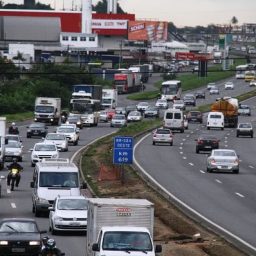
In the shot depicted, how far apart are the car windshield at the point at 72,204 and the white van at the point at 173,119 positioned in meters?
60.8

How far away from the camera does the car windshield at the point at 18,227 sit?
92.4ft

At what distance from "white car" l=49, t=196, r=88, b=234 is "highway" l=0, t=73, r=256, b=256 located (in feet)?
0.90

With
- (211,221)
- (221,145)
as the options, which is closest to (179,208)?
(211,221)

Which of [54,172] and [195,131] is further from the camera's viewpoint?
[195,131]

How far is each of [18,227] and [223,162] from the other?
3315cm

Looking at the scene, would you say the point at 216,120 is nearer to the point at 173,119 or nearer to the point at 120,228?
the point at 173,119

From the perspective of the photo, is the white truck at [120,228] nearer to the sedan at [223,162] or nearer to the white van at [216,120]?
the sedan at [223,162]

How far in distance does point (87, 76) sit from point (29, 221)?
128527 mm

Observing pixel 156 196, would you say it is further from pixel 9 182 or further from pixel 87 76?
pixel 87 76

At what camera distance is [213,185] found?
53.0 meters

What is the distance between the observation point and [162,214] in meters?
39.6

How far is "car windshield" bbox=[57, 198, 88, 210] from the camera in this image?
3497 centimetres

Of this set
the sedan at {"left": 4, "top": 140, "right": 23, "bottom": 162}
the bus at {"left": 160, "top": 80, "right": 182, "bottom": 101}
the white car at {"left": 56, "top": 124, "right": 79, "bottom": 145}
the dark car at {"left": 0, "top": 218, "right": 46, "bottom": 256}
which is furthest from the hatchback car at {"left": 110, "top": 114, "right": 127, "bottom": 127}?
the dark car at {"left": 0, "top": 218, "right": 46, "bottom": 256}

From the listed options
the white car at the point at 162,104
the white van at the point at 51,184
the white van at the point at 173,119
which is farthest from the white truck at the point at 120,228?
the white car at the point at 162,104
